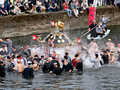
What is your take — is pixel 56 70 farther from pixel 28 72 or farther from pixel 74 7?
pixel 74 7

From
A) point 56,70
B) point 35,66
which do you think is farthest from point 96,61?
point 35,66

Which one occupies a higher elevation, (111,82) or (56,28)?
(56,28)

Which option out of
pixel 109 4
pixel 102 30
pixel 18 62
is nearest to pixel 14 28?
pixel 102 30

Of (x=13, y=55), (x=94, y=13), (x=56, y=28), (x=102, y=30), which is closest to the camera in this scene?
(x=13, y=55)

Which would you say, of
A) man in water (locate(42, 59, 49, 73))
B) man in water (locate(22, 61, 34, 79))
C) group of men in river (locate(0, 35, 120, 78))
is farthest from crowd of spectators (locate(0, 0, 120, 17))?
man in water (locate(22, 61, 34, 79))

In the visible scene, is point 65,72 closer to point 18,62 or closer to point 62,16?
point 18,62

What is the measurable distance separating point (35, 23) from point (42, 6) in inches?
57.3

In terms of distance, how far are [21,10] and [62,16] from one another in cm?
356

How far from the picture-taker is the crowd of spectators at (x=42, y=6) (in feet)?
101

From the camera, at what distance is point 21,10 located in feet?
104

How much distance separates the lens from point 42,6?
105 ft

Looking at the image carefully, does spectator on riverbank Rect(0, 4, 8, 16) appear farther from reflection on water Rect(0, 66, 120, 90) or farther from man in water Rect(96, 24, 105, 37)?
reflection on water Rect(0, 66, 120, 90)

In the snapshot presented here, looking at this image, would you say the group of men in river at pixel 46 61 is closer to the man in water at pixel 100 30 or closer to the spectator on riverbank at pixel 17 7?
the man in water at pixel 100 30

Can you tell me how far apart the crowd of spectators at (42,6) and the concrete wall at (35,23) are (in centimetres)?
38
